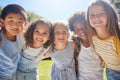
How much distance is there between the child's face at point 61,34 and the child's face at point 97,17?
0.72m

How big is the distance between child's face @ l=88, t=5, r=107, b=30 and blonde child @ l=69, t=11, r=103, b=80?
343mm

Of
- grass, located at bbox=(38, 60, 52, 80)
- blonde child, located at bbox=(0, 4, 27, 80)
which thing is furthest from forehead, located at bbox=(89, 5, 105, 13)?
grass, located at bbox=(38, 60, 52, 80)

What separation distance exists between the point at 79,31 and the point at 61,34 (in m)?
0.41

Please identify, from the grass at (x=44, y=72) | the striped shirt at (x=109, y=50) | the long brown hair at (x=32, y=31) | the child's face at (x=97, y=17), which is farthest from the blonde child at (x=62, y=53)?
the grass at (x=44, y=72)

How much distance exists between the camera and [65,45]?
548 centimetres

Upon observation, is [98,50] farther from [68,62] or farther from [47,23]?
[47,23]

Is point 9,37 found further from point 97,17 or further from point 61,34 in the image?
point 97,17

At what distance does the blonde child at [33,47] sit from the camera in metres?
5.32

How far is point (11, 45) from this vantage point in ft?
16.6

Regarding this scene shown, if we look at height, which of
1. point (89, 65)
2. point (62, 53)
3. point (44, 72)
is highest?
point (62, 53)

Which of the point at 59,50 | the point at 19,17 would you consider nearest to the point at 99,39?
the point at 59,50

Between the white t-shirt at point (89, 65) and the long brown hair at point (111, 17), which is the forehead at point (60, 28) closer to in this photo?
the white t-shirt at point (89, 65)

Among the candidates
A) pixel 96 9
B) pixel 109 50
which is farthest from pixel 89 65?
pixel 96 9

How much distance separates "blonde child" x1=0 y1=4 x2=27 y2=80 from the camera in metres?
4.98
